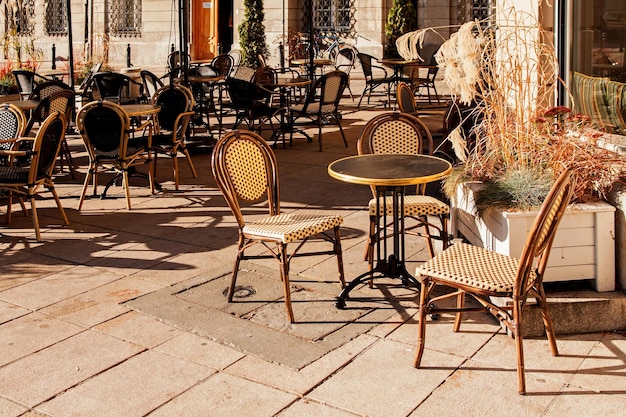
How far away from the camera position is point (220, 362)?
4.53m

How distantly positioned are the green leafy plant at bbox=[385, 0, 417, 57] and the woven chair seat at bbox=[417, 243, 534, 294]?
16.5 metres

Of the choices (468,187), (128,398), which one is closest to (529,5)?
(468,187)

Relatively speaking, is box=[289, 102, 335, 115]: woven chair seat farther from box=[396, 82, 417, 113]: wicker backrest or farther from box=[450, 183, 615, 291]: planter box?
box=[450, 183, 615, 291]: planter box

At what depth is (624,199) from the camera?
500cm

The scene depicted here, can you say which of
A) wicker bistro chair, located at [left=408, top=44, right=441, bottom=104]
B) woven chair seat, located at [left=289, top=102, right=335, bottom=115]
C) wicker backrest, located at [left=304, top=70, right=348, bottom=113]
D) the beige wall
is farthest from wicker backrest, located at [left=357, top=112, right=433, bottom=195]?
the beige wall

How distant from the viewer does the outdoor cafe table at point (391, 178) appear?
5066 mm

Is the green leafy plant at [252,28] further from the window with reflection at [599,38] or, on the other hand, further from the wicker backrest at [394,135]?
the wicker backrest at [394,135]

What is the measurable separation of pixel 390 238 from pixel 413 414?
9.20 ft

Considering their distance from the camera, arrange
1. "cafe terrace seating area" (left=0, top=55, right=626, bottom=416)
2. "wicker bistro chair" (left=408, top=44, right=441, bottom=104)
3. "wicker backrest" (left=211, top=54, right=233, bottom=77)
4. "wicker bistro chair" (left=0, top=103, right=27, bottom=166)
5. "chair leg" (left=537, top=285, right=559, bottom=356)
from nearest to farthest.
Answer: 1. "cafe terrace seating area" (left=0, top=55, right=626, bottom=416)
2. "chair leg" (left=537, top=285, right=559, bottom=356)
3. "wicker bistro chair" (left=0, top=103, right=27, bottom=166)
4. "wicker bistro chair" (left=408, top=44, right=441, bottom=104)
5. "wicker backrest" (left=211, top=54, right=233, bottom=77)

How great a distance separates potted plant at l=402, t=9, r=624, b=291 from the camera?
198 inches

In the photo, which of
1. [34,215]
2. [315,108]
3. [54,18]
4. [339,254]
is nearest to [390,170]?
[339,254]

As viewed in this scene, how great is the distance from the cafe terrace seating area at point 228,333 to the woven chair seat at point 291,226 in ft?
0.45

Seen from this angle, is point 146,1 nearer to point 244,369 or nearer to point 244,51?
point 244,51

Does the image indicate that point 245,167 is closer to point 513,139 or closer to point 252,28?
point 513,139
